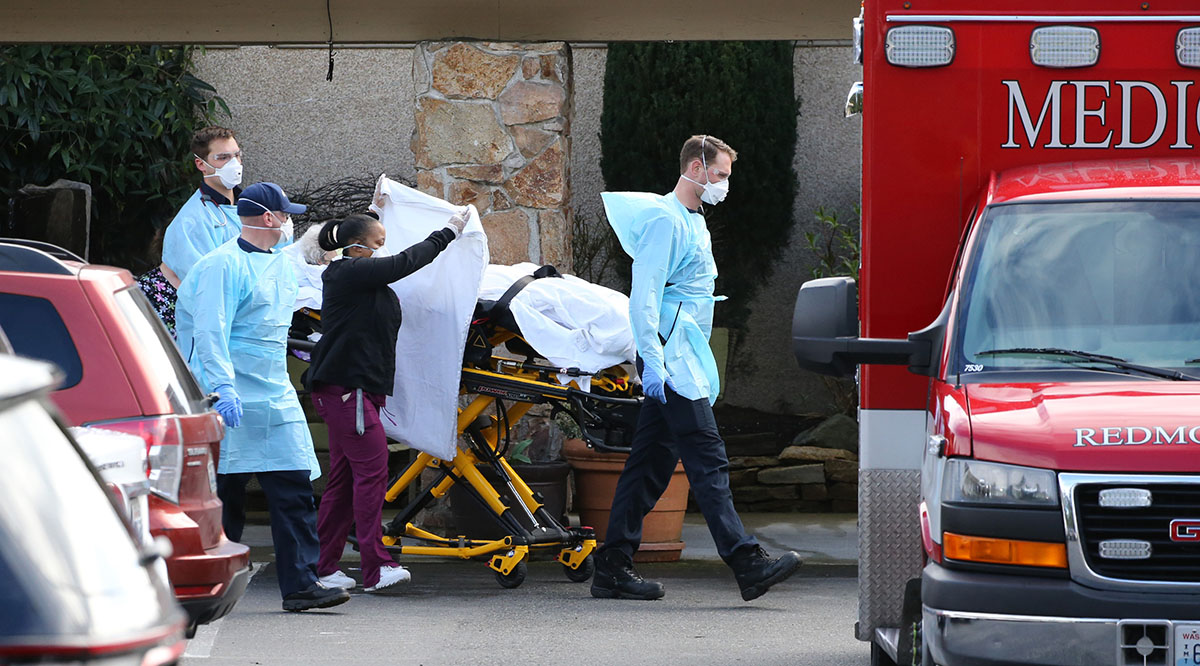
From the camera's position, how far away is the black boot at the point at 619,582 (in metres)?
7.92

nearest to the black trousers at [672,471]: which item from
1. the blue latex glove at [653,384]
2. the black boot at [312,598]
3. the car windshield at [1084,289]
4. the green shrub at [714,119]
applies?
the blue latex glove at [653,384]

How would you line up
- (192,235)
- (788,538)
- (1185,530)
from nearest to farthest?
(1185,530)
(192,235)
(788,538)

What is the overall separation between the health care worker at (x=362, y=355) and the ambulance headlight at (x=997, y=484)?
3702 mm

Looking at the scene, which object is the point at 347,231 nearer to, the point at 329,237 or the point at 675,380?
the point at 329,237

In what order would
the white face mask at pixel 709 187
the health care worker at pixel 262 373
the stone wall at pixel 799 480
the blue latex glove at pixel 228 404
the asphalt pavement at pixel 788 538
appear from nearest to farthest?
the blue latex glove at pixel 228 404, the health care worker at pixel 262 373, the white face mask at pixel 709 187, the asphalt pavement at pixel 788 538, the stone wall at pixel 799 480

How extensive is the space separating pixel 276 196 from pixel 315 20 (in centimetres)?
258

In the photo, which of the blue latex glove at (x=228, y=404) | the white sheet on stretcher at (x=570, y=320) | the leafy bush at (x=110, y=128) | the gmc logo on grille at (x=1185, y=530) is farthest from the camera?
the leafy bush at (x=110, y=128)

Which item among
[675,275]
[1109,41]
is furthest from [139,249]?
[1109,41]

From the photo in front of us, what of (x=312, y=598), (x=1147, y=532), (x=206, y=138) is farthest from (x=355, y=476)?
(x=1147, y=532)

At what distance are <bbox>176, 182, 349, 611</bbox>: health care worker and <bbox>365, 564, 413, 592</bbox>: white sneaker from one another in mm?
448

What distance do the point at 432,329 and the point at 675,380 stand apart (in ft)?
4.36

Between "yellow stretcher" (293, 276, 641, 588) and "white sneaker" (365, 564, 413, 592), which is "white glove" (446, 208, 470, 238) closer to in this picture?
"yellow stretcher" (293, 276, 641, 588)

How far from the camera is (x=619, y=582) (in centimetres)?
795

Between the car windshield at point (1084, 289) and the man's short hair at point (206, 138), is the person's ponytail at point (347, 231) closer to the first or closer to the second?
the man's short hair at point (206, 138)
